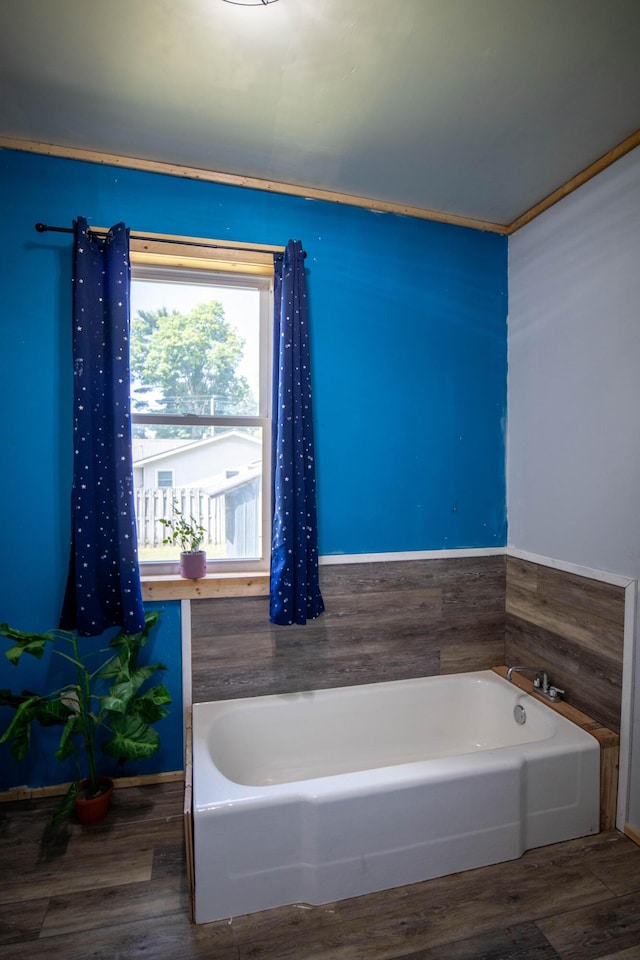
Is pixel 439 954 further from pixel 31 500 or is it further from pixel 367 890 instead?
pixel 31 500

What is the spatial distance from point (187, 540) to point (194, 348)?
2.95ft

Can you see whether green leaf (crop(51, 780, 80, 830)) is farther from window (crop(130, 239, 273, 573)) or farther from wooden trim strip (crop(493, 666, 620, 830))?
wooden trim strip (crop(493, 666, 620, 830))

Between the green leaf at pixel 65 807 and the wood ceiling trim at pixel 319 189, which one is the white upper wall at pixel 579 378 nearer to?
the wood ceiling trim at pixel 319 189

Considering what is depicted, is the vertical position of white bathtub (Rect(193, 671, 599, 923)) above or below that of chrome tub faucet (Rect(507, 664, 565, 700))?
below

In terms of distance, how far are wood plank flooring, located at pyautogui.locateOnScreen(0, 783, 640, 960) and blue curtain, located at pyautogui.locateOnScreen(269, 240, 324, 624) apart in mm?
993

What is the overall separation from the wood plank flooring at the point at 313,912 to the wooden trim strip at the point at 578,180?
2687 millimetres

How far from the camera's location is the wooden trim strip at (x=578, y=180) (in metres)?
2.00

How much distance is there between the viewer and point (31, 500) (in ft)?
6.98

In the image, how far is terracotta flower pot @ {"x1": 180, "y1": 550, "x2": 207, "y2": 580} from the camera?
89.8 inches

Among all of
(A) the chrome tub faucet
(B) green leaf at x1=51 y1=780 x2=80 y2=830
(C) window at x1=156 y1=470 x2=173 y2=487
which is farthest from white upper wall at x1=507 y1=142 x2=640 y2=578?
(B) green leaf at x1=51 y1=780 x2=80 y2=830

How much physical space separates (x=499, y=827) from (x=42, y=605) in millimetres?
1976

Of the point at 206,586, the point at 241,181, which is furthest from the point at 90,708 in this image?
the point at 241,181

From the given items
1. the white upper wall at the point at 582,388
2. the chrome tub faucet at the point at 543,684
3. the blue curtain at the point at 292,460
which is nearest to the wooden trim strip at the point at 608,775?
the white upper wall at the point at 582,388

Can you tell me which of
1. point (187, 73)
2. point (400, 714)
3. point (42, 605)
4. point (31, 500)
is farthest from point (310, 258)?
point (400, 714)
